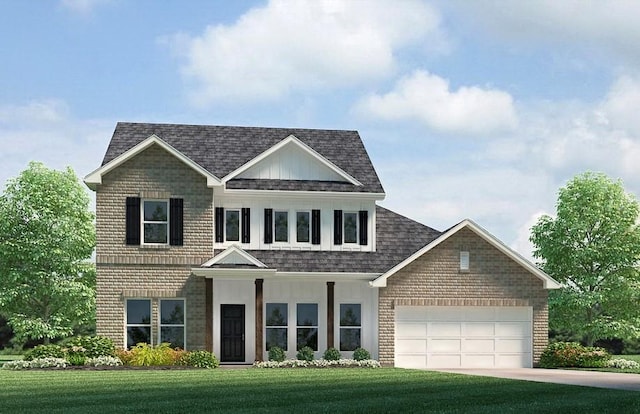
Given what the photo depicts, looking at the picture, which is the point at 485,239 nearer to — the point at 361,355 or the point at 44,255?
the point at 361,355

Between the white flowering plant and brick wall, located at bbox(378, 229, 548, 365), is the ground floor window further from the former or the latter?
brick wall, located at bbox(378, 229, 548, 365)

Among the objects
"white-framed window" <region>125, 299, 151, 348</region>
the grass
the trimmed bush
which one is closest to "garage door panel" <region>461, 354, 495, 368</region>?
the grass

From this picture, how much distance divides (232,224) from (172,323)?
14.0ft

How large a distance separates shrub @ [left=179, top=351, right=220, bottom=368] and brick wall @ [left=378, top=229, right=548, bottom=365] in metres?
6.00

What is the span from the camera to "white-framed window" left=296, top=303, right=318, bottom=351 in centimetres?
3778

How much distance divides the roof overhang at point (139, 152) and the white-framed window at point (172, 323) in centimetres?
439

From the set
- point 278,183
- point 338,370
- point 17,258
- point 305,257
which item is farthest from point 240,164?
point 17,258

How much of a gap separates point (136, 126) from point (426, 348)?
553 inches

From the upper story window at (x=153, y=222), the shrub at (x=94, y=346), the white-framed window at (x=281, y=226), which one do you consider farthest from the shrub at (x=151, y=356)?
the white-framed window at (x=281, y=226)

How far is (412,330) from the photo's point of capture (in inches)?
1464

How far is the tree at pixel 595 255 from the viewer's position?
46781 millimetres

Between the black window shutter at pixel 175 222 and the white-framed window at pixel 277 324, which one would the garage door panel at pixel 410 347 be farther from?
the black window shutter at pixel 175 222

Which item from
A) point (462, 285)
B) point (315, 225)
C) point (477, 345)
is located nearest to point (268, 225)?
point (315, 225)

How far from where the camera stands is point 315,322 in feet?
124
